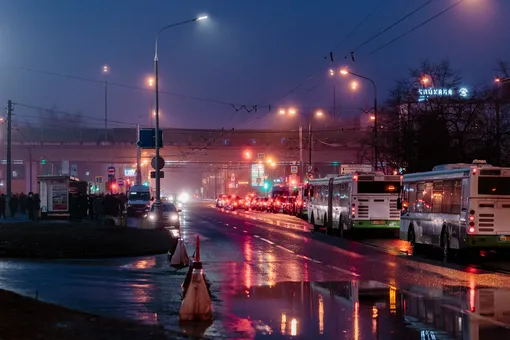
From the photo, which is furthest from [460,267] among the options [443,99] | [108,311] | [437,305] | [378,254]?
[443,99]

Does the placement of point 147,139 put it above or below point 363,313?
above

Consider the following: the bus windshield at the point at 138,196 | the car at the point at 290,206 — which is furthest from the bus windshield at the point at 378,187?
the car at the point at 290,206

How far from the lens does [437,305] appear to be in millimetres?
12719

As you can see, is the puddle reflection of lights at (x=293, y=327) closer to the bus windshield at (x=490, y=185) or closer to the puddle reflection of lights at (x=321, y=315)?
the puddle reflection of lights at (x=321, y=315)

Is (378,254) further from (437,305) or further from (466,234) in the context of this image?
(437,305)

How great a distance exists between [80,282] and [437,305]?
7045mm

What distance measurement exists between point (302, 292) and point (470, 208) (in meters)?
8.44

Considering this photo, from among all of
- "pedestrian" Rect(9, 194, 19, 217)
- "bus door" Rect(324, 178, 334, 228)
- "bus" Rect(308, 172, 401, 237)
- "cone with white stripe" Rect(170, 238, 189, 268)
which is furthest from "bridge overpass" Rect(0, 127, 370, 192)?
"cone with white stripe" Rect(170, 238, 189, 268)

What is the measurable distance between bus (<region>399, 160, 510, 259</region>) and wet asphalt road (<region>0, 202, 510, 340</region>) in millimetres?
785

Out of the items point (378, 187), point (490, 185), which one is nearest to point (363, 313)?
point (490, 185)

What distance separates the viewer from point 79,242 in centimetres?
2458

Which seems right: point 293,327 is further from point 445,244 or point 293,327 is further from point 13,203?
point 13,203

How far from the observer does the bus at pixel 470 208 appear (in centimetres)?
2095

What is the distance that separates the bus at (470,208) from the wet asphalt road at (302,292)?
0.78m
